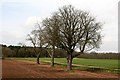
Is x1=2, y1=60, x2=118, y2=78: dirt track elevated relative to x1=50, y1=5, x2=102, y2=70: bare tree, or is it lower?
lower

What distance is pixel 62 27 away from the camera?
4175 cm

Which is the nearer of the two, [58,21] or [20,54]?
[58,21]

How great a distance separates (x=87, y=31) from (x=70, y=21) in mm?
3246

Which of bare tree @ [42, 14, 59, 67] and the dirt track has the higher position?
bare tree @ [42, 14, 59, 67]

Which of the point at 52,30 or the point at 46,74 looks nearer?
the point at 46,74

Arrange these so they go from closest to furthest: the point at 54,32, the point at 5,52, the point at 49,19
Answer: the point at 54,32
the point at 49,19
the point at 5,52

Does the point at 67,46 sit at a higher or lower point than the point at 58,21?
lower

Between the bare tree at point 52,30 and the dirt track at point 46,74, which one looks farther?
the bare tree at point 52,30

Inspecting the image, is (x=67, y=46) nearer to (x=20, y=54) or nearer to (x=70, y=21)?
(x=70, y=21)

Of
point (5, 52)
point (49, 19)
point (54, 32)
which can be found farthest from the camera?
point (5, 52)

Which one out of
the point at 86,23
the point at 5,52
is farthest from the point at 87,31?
the point at 5,52

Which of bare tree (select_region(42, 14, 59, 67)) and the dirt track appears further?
bare tree (select_region(42, 14, 59, 67))

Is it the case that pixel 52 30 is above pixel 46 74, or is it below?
above

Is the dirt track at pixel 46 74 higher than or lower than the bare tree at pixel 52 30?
lower
